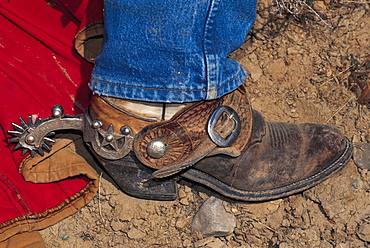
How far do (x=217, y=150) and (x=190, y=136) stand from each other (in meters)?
0.13

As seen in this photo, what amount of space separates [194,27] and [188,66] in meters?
0.11

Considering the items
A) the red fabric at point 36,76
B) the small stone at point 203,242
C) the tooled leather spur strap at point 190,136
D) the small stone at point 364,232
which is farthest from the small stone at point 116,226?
the small stone at point 364,232

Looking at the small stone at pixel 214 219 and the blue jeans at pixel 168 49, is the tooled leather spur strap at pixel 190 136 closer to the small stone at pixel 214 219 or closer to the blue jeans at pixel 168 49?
the blue jeans at pixel 168 49

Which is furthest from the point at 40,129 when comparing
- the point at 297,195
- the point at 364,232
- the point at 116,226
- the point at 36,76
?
the point at 364,232

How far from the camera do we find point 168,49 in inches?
47.7

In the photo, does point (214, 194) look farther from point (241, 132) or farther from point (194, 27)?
point (194, 27)

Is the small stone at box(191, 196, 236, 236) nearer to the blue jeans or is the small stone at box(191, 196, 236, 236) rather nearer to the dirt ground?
the dirt ground

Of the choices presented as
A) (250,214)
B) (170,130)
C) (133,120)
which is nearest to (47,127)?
(133,120)

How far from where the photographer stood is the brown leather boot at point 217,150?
53.7 inches

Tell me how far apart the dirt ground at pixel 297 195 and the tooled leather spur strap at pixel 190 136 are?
1.28ft

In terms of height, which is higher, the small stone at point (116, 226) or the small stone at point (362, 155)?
the small stone at point (362, 155)

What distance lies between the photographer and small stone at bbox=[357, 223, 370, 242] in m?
1.53

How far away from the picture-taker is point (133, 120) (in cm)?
137

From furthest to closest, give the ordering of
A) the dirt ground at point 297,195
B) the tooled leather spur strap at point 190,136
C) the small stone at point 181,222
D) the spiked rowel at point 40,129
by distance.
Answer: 1. the small stone at point 181,222
2. the dirt ground at point 297,195
3. the spiked rowel at point 40,129
4. the tooled leather spur strap at point 190,136
